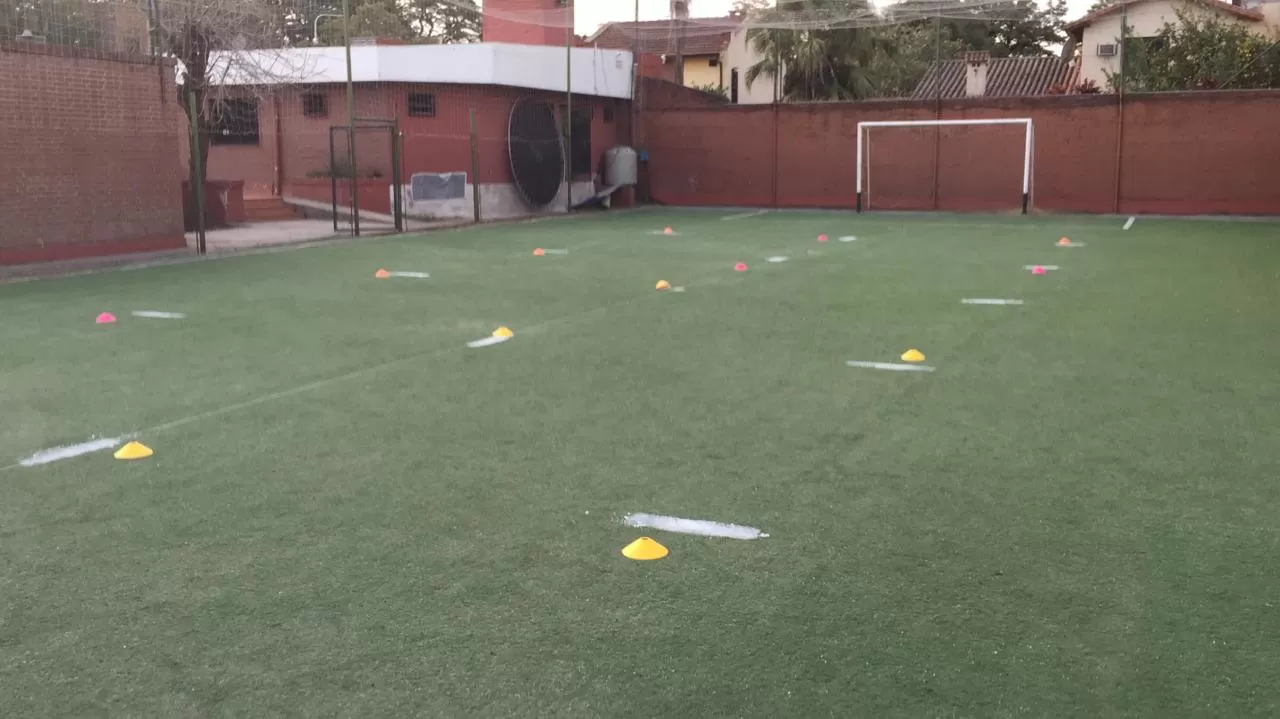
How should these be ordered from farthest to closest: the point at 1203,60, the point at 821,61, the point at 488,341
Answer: the point at 821,61, the point at 1203,60, the point at 488,341

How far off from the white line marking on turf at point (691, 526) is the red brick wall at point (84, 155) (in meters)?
11.7

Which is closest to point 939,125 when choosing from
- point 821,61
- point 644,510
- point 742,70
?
point 821,61

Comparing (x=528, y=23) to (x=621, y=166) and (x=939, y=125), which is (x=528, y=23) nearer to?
(x=621, y=166)

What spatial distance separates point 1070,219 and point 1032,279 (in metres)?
11.3

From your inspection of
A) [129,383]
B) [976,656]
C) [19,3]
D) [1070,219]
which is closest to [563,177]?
[1070,219]

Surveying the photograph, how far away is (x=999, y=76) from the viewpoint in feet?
137

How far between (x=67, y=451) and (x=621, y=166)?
883 inches

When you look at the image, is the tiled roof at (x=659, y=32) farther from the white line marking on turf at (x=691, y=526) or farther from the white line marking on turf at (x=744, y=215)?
the white line marking on turf at (x=691, y=526)

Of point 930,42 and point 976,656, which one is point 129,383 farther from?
point 930,42

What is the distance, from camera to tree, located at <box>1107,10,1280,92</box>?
80.7 ft

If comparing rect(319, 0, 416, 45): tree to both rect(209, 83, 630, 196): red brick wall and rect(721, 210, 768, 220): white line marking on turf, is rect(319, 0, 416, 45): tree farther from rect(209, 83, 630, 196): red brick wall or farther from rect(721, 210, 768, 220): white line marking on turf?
rect(721, 210, 768, 220): white line marking on turf

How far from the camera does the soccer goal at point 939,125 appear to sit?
914 inches

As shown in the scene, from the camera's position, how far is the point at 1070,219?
22.5m

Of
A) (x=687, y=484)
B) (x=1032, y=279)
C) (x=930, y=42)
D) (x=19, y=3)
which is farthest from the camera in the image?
(x=930, y=42)
